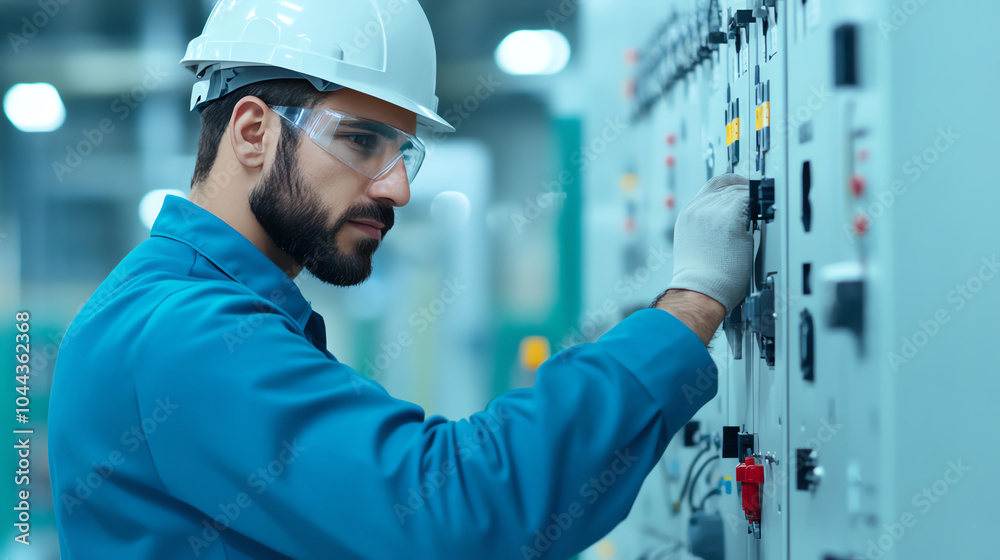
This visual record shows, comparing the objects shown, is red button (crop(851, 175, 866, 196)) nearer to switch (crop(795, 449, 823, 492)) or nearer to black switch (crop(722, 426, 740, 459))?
switch (crop(795, 449, 823, 492))

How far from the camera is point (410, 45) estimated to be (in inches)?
47.9

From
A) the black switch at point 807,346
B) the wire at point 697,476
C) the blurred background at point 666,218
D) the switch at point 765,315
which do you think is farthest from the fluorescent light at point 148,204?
the black switch at point 807,346

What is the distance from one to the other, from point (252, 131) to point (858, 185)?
2.51 feet

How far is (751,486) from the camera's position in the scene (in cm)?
122

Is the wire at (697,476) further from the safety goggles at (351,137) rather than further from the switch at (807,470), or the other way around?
the safety goggles at (351,137)

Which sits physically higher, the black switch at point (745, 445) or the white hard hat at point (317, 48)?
the white hard hat at point (317, 48)

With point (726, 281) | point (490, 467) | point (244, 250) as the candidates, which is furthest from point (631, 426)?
point (244, 250)

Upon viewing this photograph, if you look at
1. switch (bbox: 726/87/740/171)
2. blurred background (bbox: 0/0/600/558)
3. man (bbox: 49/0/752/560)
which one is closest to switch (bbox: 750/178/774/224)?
man (bbox: 49/0/752/560)

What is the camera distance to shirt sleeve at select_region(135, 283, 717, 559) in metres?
0.76

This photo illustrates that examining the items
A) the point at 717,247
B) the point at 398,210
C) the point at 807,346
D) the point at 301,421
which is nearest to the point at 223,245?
the point at 301,421

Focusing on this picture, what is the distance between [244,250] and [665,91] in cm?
133

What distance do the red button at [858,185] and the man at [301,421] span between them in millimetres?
203

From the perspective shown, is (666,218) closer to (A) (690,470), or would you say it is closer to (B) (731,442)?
(A) (690,470)

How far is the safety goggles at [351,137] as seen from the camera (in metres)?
1.06
